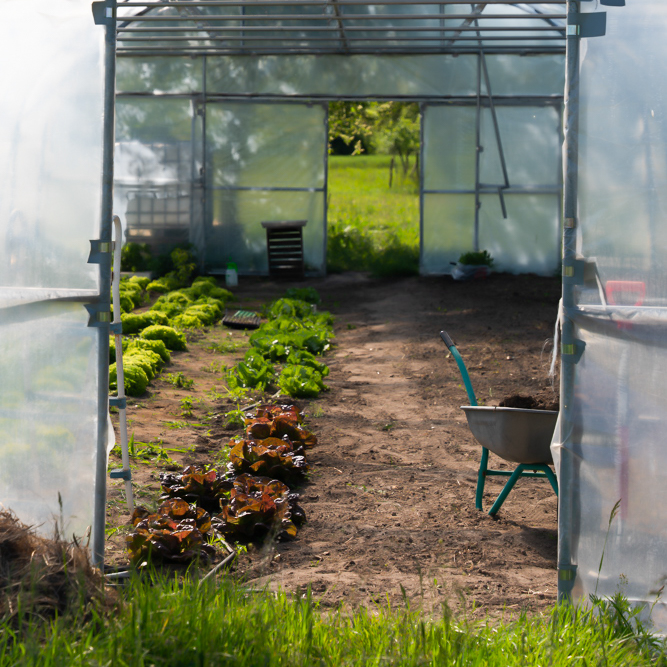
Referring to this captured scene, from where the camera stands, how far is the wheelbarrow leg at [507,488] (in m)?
3.43

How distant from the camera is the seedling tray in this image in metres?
9.02

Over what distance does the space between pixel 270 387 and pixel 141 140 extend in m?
8.57

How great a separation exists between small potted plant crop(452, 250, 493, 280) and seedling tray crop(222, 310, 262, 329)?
4.47m

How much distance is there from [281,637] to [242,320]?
282 inches

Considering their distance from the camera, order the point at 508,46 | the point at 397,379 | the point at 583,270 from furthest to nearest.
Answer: the point at 508,46 → the point at 397,379 → the point at 583,270

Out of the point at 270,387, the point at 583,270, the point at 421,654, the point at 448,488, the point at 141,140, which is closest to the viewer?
the point at 421,654

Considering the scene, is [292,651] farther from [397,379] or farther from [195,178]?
[195,178]

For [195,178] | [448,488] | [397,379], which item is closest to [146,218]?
[195,178]

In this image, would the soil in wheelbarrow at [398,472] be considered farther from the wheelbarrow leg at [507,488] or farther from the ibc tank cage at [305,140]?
the ibc tank cage at [305,140]

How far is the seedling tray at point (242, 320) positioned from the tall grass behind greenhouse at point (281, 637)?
6.73 meters

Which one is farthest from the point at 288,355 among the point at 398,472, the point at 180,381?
the point at 398,472

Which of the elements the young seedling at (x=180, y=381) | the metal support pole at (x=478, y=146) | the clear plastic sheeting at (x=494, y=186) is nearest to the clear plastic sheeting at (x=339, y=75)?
the metal support pole at (x=478, y=146)

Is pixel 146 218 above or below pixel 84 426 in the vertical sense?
above

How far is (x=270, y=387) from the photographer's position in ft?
20.0
